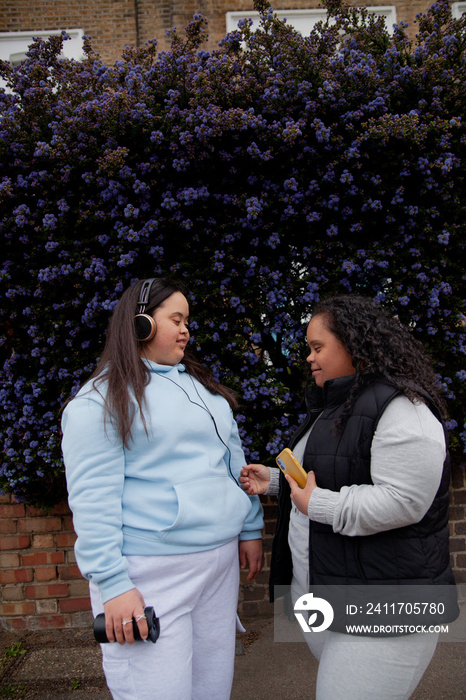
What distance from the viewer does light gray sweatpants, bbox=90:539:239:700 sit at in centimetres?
160

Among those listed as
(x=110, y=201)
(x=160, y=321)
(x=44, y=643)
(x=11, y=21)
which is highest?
(x=11, y=21)

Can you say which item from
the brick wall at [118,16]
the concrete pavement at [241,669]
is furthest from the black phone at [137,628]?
the brick wall at [118,16]

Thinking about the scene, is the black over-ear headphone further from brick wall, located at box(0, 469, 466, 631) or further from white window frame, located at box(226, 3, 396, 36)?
white window frame, located at box(226, 3, 396, 36)

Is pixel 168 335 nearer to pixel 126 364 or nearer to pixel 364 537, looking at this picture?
pixel 126 364

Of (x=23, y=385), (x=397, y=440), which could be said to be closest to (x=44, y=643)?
(x=23, y=385)

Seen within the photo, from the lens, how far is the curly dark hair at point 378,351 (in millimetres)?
1668

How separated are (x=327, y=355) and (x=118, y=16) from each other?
10.4 meters

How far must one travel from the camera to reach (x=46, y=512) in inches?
129

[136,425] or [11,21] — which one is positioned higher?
[11,21]

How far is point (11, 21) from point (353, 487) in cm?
1135

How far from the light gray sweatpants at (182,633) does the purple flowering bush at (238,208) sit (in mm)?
1067

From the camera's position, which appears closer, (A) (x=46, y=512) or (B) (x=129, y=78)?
(B) (x=129, y=78)

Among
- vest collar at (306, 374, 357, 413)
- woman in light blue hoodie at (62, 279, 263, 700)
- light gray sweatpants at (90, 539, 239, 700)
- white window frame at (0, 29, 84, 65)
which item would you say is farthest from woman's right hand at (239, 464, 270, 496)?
white window frame at (0, 29, 84, 65)

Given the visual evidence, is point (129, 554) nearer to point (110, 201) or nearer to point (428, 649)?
point (428, 649)
